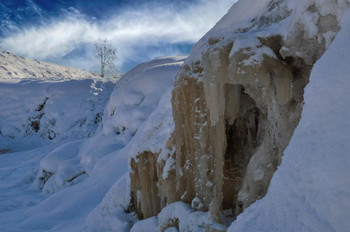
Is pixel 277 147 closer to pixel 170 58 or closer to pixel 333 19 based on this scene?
pixel 333 19

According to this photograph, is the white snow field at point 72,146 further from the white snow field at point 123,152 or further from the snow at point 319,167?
the snow at point 319,167

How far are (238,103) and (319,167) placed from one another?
125 inches

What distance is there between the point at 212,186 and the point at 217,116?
1.32m

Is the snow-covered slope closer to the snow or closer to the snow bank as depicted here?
the snow bank

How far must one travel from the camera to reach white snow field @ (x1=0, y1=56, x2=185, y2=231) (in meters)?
8.45

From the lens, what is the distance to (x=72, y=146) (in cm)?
1377

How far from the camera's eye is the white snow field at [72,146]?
333 inches

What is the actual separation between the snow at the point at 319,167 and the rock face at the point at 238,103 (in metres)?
0.81

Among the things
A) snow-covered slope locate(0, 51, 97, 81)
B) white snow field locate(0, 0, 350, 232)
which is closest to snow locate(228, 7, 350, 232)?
white snow field locate(0, 0, 350, 232)

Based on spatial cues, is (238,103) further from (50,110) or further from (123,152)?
(50,110)

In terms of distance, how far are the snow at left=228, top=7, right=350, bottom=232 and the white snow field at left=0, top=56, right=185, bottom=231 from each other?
480 cm

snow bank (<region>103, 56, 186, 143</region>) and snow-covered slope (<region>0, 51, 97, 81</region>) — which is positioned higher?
snow-covered slope (<region>0, 51, 97, 81</region>)

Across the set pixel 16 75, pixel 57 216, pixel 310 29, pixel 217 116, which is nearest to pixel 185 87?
pixel 217 116

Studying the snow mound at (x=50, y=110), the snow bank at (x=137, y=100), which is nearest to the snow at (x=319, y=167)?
the snow bank at (x=137, y=100)
